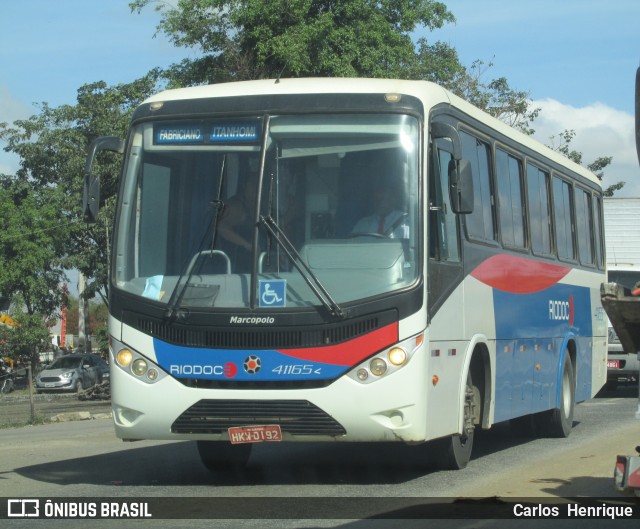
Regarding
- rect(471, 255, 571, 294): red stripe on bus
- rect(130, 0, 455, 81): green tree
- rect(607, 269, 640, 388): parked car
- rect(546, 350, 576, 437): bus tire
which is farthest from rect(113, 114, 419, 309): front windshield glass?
rect(130, 0, 455, 81): green tree

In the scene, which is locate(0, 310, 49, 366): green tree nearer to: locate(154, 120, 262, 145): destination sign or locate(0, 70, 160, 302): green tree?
locate(0, 70, 160, 302): green tree

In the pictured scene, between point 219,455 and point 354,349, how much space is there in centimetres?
259

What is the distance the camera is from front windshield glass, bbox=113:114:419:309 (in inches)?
358

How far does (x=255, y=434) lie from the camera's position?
8.93m

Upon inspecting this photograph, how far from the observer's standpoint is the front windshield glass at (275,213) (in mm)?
9086

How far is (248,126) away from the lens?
9523 mm

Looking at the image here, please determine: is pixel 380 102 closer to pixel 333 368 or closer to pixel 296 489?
pixel 333 368

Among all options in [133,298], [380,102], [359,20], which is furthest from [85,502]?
[359,20]

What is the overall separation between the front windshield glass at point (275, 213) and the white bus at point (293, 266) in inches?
0.5

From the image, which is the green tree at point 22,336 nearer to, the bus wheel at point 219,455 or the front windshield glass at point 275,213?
the bus wheel at point 219,455

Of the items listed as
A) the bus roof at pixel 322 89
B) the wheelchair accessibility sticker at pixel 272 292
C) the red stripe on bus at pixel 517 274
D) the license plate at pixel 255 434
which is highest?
the bus roof at pixel 322 89

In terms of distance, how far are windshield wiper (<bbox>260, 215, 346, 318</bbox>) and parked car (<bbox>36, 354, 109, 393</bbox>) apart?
1329 inches

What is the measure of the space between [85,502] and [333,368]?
7.18 feet

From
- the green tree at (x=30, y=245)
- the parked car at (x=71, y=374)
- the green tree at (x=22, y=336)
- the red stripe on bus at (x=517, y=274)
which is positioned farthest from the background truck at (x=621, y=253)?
the green tree at (x=30, y=245)
